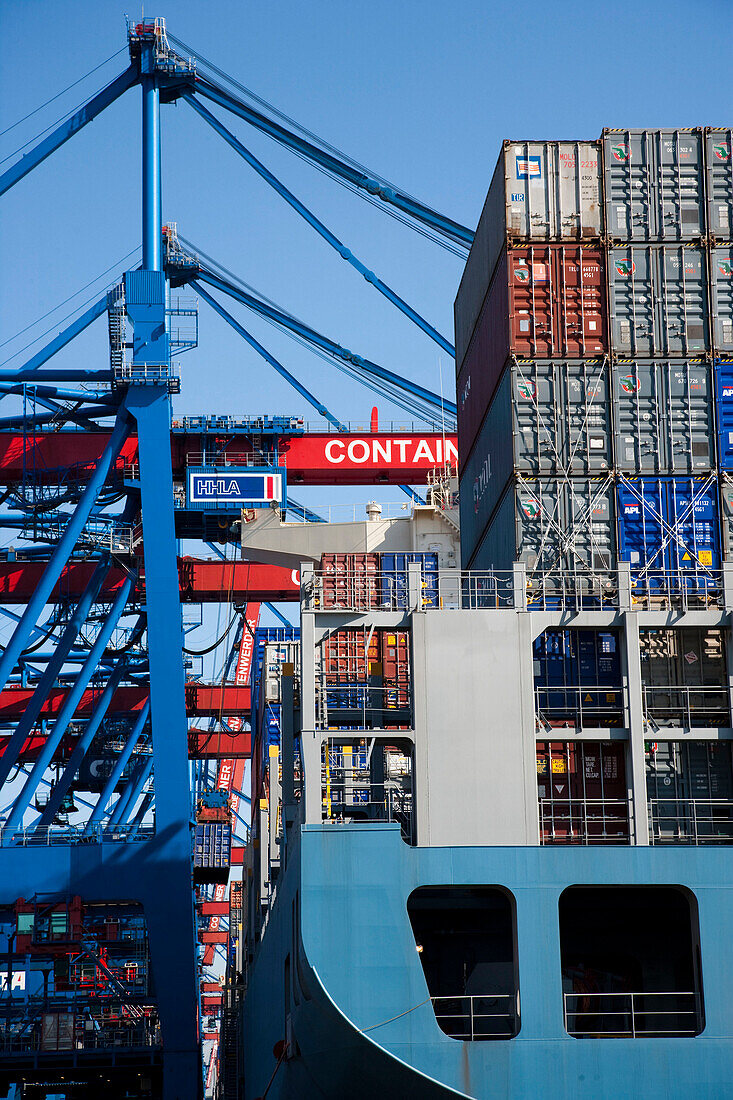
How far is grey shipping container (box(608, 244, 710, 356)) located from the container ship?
0.13ft

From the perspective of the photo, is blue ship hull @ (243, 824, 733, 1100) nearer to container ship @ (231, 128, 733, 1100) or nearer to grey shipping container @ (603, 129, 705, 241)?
container ship @ (231, 128, 733, 1100)

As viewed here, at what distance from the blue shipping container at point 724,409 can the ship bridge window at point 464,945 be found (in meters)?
7.65

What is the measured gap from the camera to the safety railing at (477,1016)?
18.2 metres

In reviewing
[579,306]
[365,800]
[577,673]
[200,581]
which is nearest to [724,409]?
[579,306]

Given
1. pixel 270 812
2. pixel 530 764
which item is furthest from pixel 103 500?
pixel 530 764

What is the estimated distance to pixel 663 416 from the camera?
22875 mm

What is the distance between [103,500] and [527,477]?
14.7 m

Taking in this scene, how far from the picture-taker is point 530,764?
19.4m

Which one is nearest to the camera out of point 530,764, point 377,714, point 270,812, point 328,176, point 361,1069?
point 361,1069

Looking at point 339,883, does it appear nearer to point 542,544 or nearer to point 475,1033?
point 475,1033

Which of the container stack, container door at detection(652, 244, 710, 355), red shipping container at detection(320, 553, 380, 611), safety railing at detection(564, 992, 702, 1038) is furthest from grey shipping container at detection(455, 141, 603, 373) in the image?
safety railing at detection(564, 992, 702, 1038)

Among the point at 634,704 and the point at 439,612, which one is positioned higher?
the point at 439,612

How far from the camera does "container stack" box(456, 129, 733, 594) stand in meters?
22.4

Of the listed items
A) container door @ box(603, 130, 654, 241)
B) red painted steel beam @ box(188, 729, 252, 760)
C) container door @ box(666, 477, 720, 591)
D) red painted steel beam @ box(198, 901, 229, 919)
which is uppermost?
container door @ box(603, 130, 654, 241)
